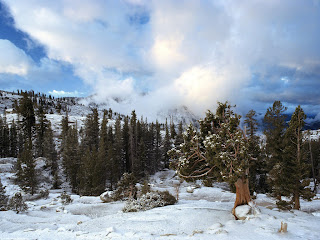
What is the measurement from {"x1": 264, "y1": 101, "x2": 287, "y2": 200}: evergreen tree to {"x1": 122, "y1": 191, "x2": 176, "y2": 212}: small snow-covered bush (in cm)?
1086

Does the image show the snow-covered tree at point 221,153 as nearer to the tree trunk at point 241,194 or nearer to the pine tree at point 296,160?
the tree trunk at point 241,194

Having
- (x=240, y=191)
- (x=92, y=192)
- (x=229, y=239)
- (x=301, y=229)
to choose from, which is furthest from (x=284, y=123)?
(x=92, y=192)

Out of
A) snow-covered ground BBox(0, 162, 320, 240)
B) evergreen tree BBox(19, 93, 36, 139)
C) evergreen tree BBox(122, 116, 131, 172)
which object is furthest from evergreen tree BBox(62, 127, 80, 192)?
snow-covered ground BBox(0, 162, 320, 240)

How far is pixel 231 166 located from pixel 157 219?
5.95 m

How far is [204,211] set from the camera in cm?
1217

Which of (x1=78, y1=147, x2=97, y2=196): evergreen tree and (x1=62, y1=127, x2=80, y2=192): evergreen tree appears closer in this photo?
(x1=78, y1=147, x2=97, y2=196): evergreen tree

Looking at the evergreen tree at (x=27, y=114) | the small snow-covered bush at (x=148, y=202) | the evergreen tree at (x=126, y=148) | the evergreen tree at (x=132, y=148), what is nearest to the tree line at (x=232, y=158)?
the evergreen tree at (x=132, y=148)

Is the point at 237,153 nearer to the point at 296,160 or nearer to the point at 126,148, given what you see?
the point at 296,160

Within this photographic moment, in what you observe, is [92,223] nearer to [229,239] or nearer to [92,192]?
[229,239]

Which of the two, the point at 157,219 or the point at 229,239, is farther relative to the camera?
the point at 157,219

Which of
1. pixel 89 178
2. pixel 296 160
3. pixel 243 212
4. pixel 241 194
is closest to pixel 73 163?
pixel 89 178

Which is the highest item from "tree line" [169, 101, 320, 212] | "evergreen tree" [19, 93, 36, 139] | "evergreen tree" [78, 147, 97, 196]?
"evergreen tree" [19, 93, 36, 139]

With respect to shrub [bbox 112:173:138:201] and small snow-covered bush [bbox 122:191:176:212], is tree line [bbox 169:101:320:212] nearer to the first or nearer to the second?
small snow-covered bush [bbox 122:191:176:212]

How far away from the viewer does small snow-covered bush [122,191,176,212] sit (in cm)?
1467
